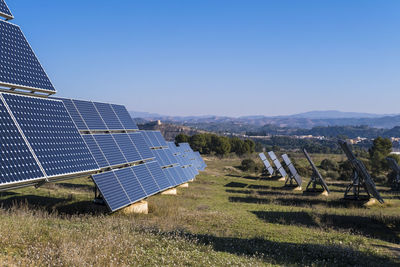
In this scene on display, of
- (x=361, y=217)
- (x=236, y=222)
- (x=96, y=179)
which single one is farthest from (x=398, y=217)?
(x=96, y=179)

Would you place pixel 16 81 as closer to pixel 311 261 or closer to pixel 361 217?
pixel 311 261

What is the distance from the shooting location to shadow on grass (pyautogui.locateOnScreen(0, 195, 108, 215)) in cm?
1495

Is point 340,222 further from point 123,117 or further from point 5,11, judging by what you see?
point 5,11

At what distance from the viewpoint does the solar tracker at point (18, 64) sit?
1083cm

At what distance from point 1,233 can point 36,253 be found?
161cm

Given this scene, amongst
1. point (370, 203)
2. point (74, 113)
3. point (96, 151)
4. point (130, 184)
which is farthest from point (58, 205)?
point (370, 203)

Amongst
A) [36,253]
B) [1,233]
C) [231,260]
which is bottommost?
[231,260]

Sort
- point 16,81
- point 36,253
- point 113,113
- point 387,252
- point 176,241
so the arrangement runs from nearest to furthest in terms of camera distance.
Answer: point 36,253
point 176,241
point 16,81
point 387,252
point 113,113

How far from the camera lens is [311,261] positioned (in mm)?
9633

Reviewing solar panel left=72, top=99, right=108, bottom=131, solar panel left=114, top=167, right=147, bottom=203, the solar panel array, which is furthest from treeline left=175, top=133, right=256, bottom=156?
solar panel left=114, top=167, right=147, bottom=203

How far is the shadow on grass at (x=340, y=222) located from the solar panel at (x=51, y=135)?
10.5 meters

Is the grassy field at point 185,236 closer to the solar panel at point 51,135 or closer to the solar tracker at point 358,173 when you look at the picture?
the solar panel at point 51,135

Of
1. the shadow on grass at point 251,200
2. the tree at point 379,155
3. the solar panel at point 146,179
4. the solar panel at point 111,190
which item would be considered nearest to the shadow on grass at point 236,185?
the shadow on grass at point 251,200

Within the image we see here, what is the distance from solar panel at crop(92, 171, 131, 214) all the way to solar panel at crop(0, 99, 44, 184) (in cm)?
427
